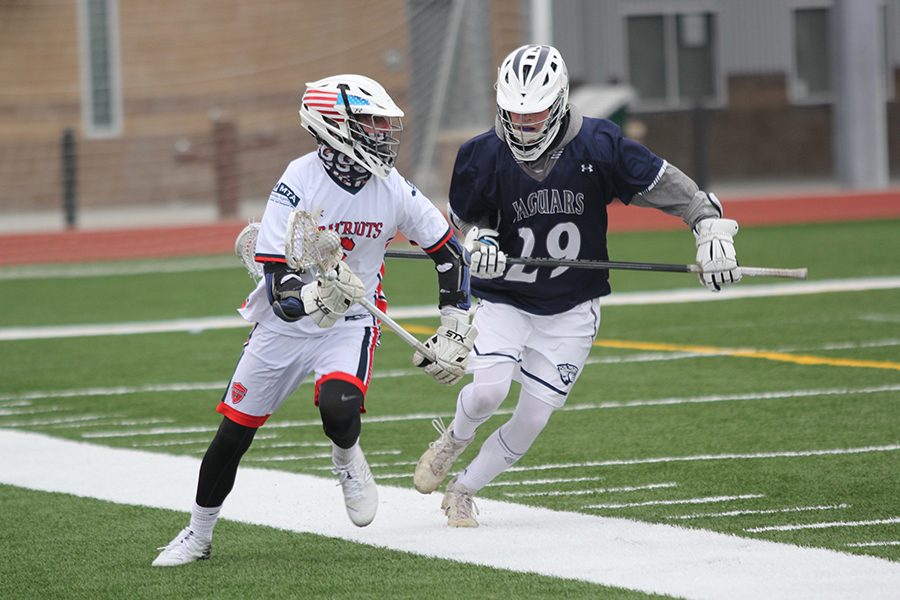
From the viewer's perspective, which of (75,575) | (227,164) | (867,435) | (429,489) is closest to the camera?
(75,575)

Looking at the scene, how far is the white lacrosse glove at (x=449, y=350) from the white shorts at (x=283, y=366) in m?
0.23

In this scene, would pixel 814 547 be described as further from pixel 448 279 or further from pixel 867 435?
pixel 867 435

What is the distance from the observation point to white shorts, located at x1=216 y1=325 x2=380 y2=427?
221 inches

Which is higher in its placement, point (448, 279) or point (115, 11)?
point (115, 11)

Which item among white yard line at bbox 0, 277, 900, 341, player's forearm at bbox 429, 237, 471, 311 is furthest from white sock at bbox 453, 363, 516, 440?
white yard line at bbox 0, 277, 900, 341

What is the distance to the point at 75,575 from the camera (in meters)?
5.44

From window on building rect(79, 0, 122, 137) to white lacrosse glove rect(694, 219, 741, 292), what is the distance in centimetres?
1942

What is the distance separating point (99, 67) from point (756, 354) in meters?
17.4

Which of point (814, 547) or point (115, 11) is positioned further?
point (115, 11)

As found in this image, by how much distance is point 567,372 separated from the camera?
620cm

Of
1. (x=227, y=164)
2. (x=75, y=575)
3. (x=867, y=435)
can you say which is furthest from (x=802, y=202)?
(x=75, y=575)

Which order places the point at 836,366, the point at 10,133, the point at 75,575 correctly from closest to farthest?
the point at 75,575 → the point at 836,366 → the point at 10,133

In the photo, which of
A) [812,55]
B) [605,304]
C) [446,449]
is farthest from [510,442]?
[812,55]

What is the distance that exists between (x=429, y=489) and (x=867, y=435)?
96.3 inches
